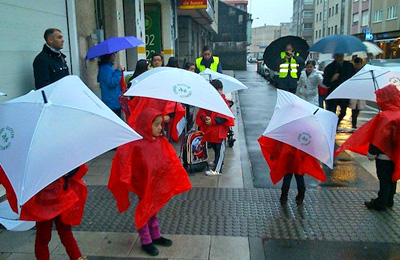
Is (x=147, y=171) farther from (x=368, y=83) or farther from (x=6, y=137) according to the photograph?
(x=368, y=83)

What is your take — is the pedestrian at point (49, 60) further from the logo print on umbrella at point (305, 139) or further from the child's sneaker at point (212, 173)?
the logo print on umbrella at point (305, 139)

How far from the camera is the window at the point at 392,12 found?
132 feet

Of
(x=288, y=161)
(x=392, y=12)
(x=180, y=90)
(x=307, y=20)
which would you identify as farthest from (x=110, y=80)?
(x=307, y=20)

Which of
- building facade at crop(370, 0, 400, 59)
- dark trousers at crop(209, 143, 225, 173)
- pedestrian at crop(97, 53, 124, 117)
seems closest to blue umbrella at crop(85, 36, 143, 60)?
pedestrian at crop(97, 53, 124, 117)

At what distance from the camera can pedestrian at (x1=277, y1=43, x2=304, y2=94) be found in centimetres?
855

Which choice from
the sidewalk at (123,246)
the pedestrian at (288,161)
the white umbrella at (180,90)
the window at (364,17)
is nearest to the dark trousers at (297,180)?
the pedestrian at (288,161)

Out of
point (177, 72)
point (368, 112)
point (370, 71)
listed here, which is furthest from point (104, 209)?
point (368, 112)

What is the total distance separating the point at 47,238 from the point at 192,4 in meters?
14.7

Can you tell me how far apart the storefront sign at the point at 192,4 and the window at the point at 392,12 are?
1269 inches

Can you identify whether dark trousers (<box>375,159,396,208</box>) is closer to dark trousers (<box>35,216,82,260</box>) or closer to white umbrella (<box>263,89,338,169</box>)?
white umbrella (<box>263,89,338,169</box>)

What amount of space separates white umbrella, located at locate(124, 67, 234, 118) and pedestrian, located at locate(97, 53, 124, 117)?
3.08 meters

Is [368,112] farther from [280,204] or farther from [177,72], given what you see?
[177,72]

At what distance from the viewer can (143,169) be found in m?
3.45

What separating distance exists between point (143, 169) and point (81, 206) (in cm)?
61
